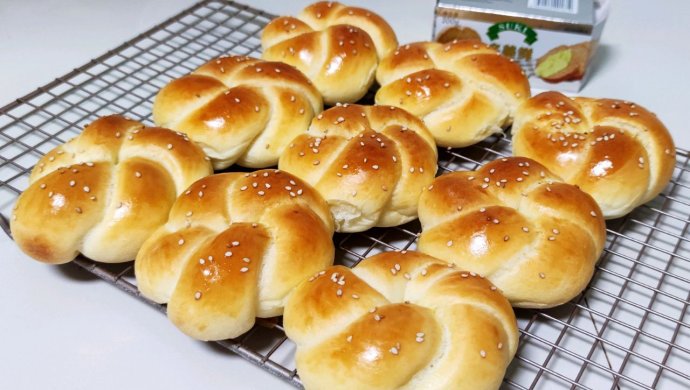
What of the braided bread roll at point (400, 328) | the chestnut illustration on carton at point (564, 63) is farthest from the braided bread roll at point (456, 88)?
the braided bread roll at point (400, 328)

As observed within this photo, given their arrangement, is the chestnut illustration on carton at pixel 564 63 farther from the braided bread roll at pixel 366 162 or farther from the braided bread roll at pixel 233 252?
the braided bread roll at pixel 233 252

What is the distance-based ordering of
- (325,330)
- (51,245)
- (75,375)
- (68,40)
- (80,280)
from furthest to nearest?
1. (68,40)
2. (80,280)
3. (51,245)
4. (75,375)
5. (325,330)

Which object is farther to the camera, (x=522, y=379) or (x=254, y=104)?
(x=254, y=104)

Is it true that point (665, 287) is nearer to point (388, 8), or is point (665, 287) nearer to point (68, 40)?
point (388, 8)

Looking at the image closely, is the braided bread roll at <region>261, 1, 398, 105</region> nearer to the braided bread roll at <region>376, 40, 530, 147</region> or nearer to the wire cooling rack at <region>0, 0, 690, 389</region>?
the braided bread roll at <region>376, 40, 530, 147</region>

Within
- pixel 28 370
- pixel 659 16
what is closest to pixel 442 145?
pixel 28 370

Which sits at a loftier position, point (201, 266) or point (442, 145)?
point (201, 266)

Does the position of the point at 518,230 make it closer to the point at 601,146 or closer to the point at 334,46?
the point at 601,146

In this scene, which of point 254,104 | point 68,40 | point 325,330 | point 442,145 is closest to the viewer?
point 325,330
